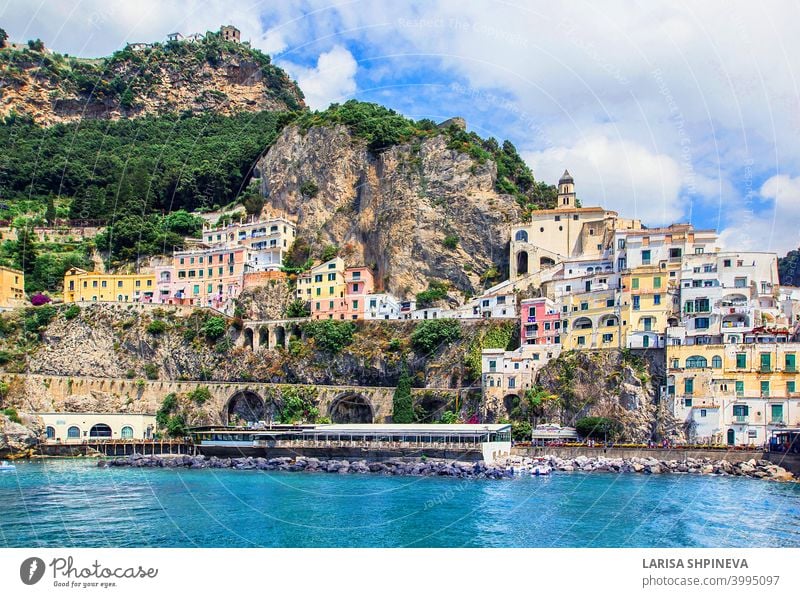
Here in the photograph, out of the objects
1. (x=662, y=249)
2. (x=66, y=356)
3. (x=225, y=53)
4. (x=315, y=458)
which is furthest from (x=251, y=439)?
(x=225, y=53)

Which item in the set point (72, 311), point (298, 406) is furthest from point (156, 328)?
point (298, 406)

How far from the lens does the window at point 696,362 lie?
57906mm

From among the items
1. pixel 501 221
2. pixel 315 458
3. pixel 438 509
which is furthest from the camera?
pixel 501 221

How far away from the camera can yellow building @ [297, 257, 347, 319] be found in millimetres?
75375

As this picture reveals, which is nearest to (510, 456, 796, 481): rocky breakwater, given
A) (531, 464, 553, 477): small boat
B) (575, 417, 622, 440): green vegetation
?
(531, 464, 553, 477): small boat

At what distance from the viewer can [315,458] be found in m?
60.0

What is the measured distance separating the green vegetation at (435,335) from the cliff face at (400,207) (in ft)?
26.1

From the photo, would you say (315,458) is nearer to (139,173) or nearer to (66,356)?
(66,356)

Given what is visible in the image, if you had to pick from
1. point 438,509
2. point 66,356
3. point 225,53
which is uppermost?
point 225,53

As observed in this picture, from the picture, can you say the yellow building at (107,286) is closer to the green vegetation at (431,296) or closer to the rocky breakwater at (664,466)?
the green vegetation at (431,296)

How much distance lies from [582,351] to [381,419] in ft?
51.0

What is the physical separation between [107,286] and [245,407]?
68.9ft

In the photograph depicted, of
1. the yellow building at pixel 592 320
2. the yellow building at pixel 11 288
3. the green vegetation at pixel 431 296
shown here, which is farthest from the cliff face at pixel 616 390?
the yellow building at pixel 11 288

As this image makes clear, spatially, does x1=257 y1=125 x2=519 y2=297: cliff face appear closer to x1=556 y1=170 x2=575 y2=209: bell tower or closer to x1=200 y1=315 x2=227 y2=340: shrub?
x1=556 y1=170 x2=575 y2=209: bell tower
